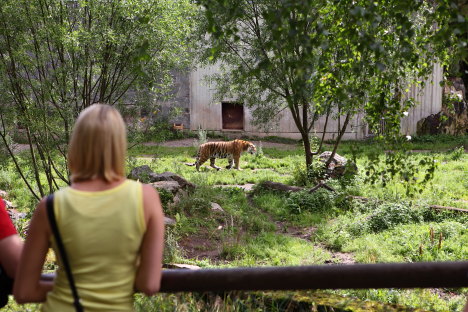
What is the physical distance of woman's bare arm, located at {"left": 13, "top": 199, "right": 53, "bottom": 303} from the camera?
1823 mm

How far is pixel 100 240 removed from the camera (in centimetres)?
183

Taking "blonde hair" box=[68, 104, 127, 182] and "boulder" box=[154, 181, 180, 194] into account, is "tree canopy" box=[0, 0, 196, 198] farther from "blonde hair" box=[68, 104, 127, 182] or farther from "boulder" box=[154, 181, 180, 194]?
"blonde hair" box=[68, 104, 127, 182]

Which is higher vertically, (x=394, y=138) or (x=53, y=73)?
(x=53, y=73)

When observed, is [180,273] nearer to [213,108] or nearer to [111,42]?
[111,42]

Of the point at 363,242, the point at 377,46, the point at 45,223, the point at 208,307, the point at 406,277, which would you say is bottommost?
the point at 363,242

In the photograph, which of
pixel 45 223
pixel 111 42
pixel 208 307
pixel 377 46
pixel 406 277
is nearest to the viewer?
pixel 45 223

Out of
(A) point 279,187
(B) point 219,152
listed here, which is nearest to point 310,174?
(A) point 279,187

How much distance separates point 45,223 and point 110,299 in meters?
0.36

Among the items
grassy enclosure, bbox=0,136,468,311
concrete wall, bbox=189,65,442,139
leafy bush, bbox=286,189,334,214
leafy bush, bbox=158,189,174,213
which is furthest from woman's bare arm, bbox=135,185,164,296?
concrete wall, bbox=189,65,442,139

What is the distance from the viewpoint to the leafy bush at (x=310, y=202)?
1166cm

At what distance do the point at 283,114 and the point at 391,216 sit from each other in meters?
14.1

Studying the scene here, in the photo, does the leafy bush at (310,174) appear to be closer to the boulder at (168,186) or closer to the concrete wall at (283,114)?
the boulder at (168,186)

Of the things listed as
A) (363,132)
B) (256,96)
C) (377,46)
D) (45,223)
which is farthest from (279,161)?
(45,223)

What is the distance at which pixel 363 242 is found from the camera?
906 centimetres
